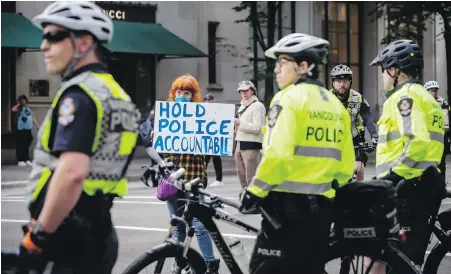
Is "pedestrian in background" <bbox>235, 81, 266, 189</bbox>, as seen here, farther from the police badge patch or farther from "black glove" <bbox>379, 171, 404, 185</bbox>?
the police badge patch

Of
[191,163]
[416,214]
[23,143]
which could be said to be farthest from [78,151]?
[23,143]

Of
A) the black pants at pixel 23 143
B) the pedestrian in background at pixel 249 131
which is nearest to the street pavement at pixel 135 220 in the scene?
the pedestrian in background at pixel 249 131

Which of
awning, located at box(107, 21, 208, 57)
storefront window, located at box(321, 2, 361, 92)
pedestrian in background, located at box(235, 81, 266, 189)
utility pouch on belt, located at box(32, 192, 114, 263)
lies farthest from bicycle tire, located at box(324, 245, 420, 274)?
storefront window, located at box(321, 2, 361, 92)

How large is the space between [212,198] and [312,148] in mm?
790

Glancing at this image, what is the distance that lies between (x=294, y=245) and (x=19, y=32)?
20.2 meters

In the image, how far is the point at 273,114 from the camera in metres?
4.80

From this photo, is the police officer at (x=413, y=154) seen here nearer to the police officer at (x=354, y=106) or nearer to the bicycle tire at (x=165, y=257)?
the bicycle tire at (x=165, y=257)

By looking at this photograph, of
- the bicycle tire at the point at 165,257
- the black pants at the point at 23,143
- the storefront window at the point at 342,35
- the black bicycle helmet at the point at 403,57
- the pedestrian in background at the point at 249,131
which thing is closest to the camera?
the bicycle tire at the point at 165,257

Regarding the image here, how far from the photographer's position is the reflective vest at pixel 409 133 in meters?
6.09

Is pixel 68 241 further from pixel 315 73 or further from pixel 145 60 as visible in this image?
pixel 145 60

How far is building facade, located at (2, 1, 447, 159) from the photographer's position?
25594mm

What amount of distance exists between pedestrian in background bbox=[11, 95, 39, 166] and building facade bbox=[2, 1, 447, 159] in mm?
1433

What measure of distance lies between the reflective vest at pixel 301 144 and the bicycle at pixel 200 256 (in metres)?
0.22

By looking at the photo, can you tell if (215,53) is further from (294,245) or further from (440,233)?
(294,245)
